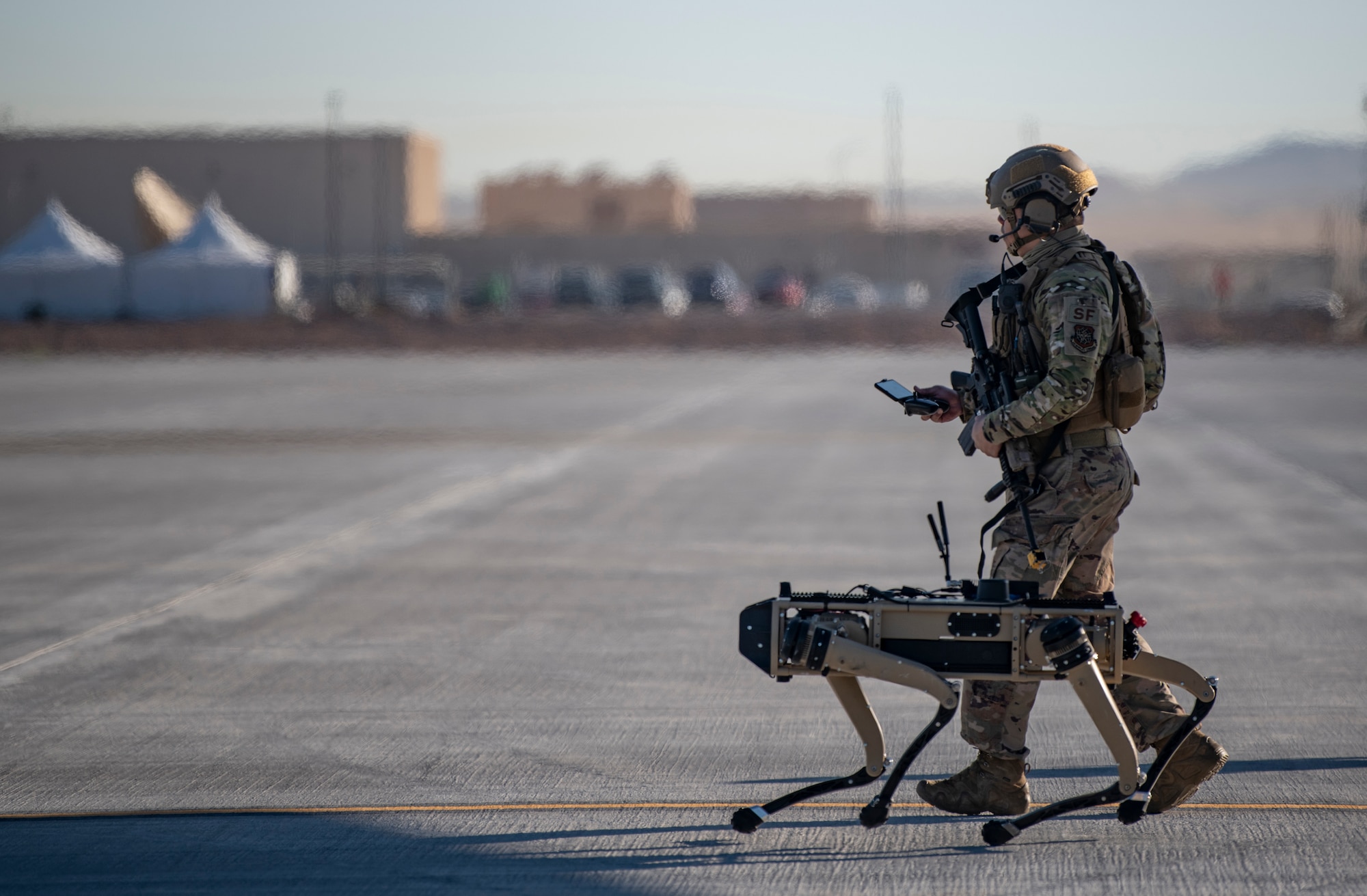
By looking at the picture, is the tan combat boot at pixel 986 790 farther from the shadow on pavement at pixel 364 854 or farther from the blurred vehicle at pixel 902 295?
the blurred vehicle at pixel 902 295

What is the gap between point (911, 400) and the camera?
15.5 feet

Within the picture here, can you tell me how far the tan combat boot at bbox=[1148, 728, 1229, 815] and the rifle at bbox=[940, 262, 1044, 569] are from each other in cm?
76

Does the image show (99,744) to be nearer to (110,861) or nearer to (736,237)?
(110,861)

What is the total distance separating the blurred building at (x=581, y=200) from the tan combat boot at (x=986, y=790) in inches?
4246

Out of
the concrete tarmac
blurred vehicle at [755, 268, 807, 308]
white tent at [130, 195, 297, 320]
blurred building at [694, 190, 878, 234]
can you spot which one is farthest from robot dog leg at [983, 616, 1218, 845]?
blurred building at [694, 190, 878, 234]

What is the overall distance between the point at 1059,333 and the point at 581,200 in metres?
117

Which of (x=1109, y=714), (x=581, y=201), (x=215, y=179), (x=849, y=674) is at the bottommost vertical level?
(x=1109, y=714)

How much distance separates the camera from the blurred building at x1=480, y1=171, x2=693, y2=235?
115m

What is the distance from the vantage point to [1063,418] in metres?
4.54

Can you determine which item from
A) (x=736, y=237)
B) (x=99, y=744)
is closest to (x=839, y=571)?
(x=99, y=744)

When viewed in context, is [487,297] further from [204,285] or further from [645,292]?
[204,285]

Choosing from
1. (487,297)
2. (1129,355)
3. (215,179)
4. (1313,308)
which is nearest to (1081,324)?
(1129,355)

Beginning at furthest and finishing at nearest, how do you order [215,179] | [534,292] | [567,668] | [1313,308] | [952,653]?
1. [215,179]
2. [534,292]
3. [1313,308]
4. [567,668]
5. [952,653]

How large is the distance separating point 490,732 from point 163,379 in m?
27.5
